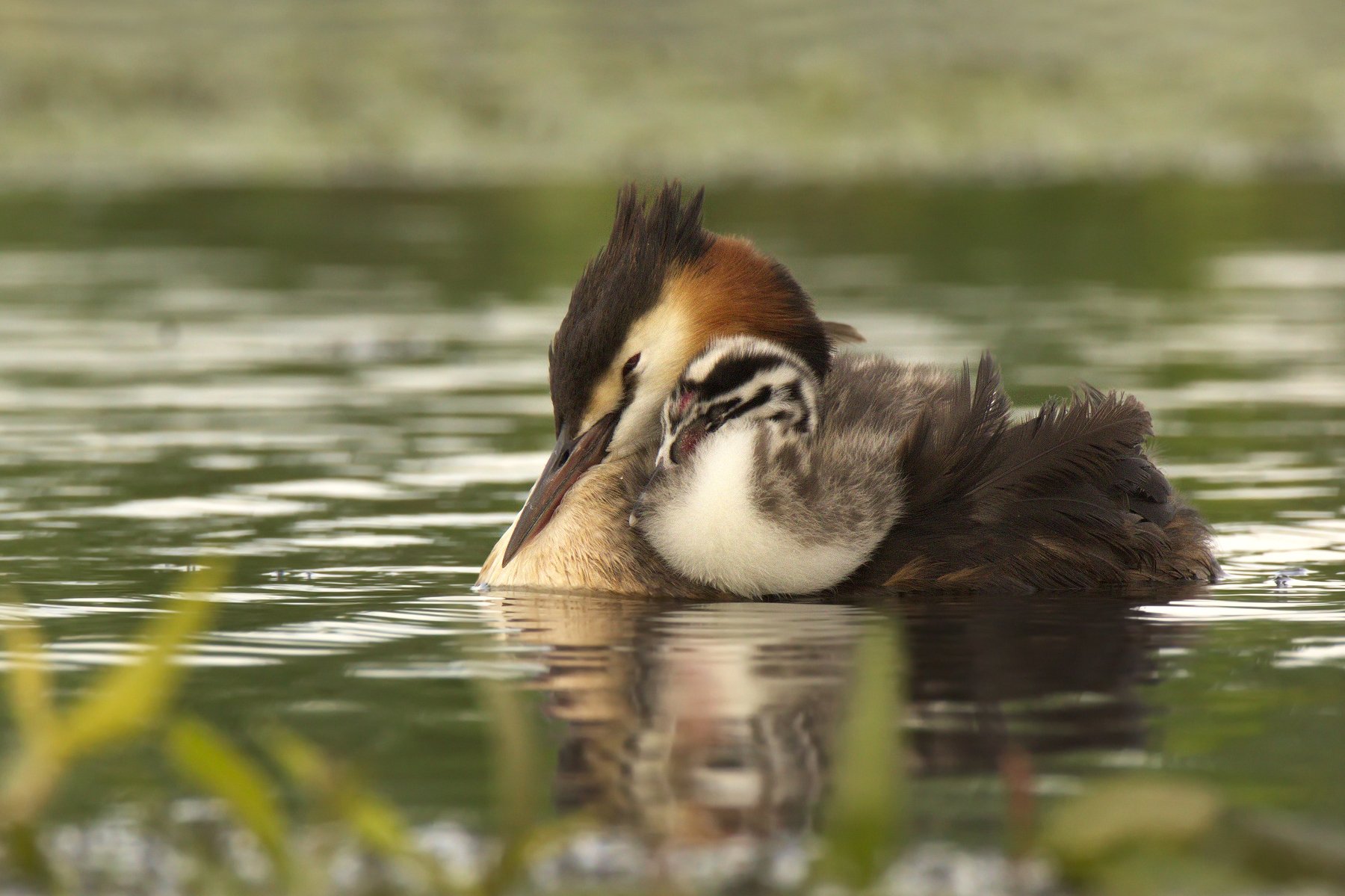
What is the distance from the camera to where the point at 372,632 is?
281 inches

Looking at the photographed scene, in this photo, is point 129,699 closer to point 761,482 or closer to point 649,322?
point 761,482

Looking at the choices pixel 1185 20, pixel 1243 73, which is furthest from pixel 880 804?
pixel 1185 20

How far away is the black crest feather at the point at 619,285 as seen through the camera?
795cm

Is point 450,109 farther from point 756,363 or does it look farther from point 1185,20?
point 756,363

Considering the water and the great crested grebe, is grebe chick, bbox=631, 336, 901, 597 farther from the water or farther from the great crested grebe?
the water

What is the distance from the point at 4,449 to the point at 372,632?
4711mm

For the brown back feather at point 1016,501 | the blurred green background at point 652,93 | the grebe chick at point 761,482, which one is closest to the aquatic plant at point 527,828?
the grebe chick at point 761,482

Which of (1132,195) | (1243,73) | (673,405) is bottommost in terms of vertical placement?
(673,405)

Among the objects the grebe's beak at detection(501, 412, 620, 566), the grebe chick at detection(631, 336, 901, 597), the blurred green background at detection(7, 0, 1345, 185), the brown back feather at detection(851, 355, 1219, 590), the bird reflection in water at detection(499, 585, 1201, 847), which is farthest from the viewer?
the blurred green background at detection(7, 0, 1345, 185)

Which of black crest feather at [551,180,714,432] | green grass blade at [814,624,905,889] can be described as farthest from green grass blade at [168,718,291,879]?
black crest feather at [551,180,714,432]

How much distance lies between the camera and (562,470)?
321 inches

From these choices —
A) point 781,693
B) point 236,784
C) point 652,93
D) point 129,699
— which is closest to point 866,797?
point 236,784

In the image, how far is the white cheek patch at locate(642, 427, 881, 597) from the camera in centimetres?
752

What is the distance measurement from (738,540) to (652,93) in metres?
28.7
